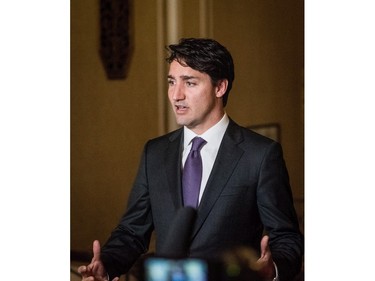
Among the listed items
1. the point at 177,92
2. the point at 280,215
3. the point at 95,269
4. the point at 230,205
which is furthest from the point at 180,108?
the point at 95,269

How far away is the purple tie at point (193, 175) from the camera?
310 cm

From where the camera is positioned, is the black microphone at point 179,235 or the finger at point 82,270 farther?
the finger at point 82,270

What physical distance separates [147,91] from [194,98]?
0.17 metres

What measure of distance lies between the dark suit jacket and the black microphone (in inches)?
0.7

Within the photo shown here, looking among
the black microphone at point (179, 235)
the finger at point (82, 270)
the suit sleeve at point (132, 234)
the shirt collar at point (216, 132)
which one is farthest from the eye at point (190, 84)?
the finger at point (82, 270)

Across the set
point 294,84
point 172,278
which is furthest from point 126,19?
point 172,278

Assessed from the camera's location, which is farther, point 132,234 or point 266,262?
point 132,234

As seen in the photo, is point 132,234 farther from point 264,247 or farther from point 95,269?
point 264,247

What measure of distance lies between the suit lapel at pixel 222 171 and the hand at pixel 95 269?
0.33 m

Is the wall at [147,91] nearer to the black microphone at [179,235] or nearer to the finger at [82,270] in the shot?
the finger at [82,270]

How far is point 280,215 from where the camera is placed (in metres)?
3.03
